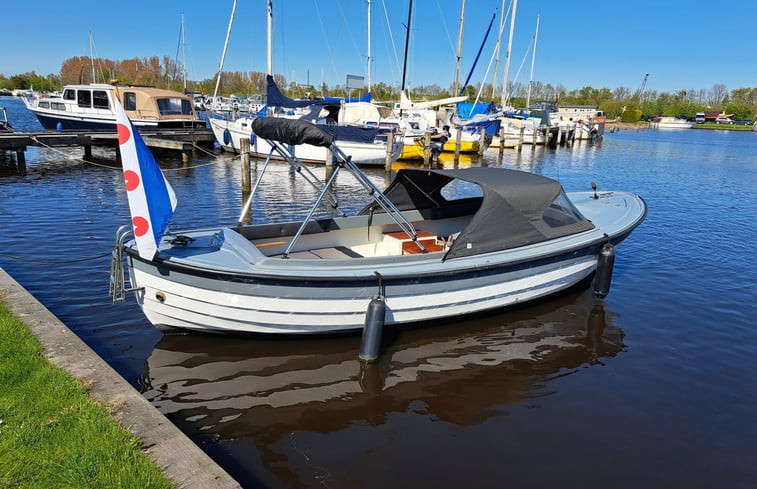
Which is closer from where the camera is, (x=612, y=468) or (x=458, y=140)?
(x=612, y=468)

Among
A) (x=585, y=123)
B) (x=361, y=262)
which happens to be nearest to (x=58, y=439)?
(x=361, y=262)

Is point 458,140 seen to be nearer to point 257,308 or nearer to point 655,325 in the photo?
point 655,325

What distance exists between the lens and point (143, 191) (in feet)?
19.4

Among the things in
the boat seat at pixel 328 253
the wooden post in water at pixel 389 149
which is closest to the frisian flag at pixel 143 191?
the boat seat at pixel 328 253

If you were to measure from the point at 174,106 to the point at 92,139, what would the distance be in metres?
7.15

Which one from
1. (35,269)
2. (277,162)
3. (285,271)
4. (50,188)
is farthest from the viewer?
(277,162)

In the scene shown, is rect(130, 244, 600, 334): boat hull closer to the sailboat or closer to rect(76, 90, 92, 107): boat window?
the sailboat

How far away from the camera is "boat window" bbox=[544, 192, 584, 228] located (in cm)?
878

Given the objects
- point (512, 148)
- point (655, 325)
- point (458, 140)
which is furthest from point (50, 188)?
point (512, 148)

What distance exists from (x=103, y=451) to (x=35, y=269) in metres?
7.11

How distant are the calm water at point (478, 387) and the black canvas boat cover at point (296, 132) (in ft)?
9.22

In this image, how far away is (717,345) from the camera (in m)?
7.97

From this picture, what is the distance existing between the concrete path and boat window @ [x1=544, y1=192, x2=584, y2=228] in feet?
22.0

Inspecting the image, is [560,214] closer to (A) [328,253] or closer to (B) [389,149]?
(A) [328,253]
